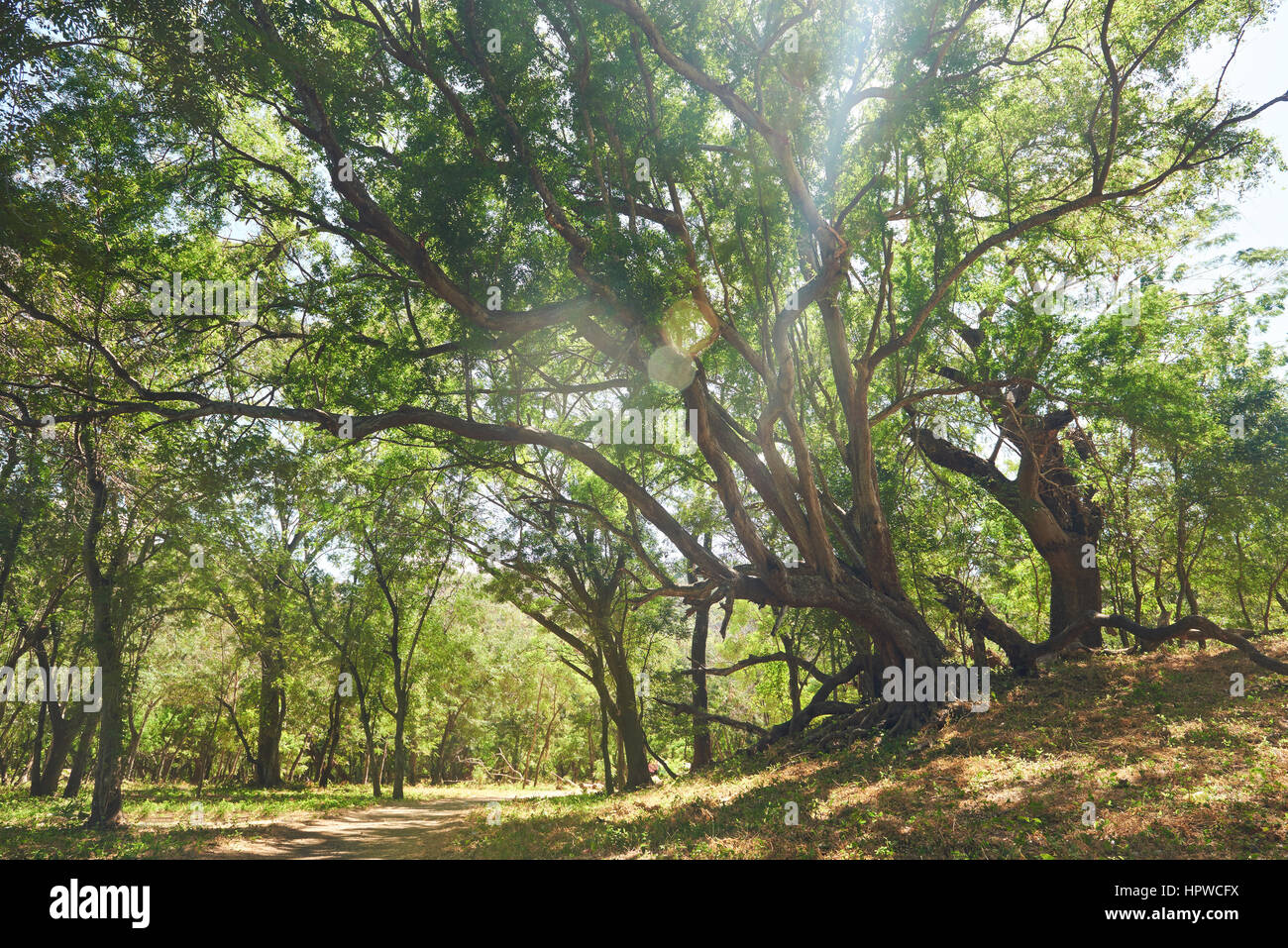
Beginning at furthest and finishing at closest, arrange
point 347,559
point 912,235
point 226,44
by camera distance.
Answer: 1. point 347,559
2. point 912,235
3. point 226,44

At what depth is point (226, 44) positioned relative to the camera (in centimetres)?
707

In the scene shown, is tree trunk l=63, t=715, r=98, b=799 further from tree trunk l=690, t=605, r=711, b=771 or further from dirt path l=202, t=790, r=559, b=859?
tree trunk l=690, t=605, r=711, b=771

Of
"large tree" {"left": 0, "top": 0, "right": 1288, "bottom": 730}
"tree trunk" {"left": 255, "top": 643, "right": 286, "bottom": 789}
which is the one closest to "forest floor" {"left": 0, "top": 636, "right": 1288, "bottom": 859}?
"large tree" {"left": 0, "top": 0, "right": 1288, "bottom": 730}

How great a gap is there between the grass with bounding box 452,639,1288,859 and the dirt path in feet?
3.14

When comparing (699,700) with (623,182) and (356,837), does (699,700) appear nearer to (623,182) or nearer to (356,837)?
(356,837)

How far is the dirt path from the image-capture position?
9688 mm

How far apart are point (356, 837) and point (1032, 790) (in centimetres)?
1139

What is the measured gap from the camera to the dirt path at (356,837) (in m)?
9.69

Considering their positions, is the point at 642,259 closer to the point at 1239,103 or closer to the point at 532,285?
the point at 532,285

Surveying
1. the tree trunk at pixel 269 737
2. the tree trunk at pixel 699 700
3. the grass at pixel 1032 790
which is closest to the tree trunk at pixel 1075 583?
the grass at pixel 1032 790

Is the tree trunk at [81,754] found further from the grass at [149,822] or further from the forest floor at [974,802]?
the forest floor at [974,802]

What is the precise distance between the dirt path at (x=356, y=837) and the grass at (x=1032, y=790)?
0.96 m
